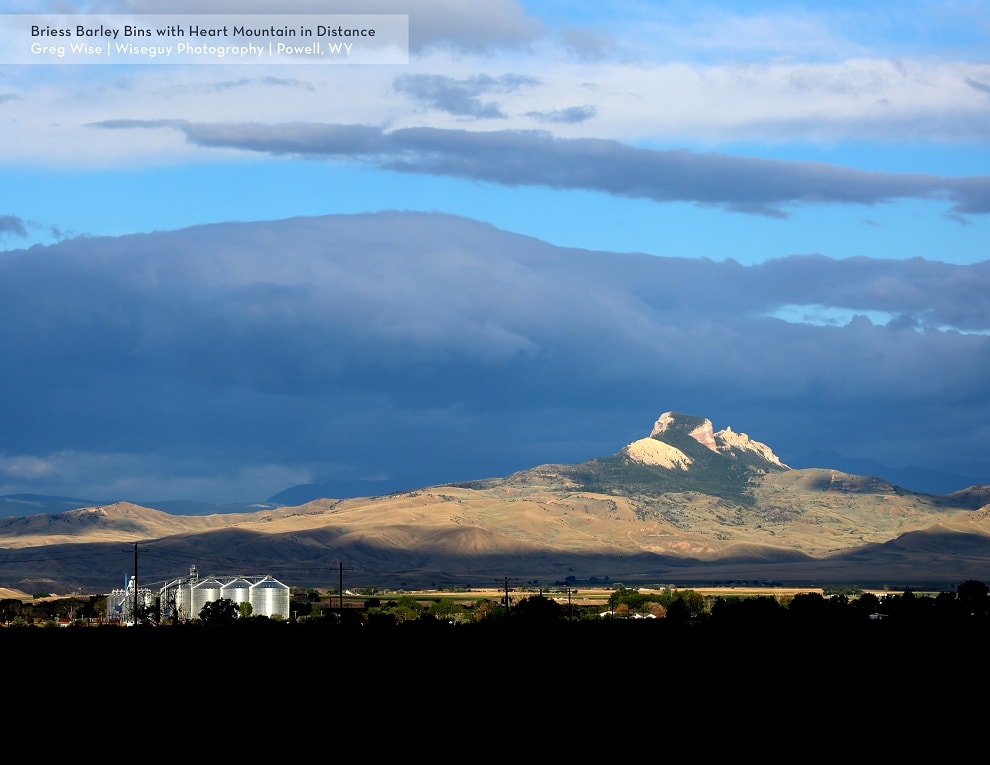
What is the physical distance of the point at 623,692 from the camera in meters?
124

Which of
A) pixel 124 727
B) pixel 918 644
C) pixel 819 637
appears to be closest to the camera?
pixel 124 727

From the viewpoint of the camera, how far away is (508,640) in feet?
545

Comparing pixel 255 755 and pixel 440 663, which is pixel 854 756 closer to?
pixel 255 755

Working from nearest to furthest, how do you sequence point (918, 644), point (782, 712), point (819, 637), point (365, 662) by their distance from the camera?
1. point (782, 712)
2. point (365, 662)
3. point (918, 644)
4. point (819, 637)

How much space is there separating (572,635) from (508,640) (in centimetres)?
943

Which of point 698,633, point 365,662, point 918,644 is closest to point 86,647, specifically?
point 365,662

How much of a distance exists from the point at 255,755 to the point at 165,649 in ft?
221

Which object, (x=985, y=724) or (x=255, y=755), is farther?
(x=985, y=724)

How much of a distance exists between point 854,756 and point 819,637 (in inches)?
3246

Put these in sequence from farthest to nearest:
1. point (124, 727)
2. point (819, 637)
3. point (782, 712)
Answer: point (819, 637) → point (782, 712) → point (124, 727)

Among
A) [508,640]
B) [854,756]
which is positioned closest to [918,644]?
[508,640]

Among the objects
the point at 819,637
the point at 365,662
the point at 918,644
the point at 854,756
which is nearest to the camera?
the point at 854,756

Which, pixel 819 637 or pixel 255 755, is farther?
pixel 819 637

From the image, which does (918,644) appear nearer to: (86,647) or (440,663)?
(440,663)
